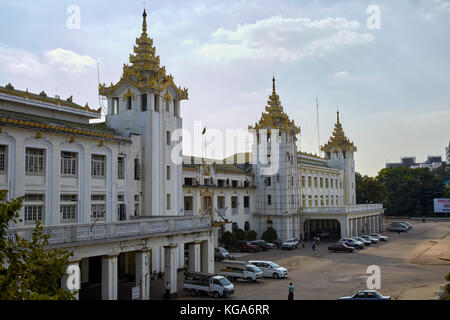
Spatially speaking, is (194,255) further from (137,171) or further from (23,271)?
(23,271)

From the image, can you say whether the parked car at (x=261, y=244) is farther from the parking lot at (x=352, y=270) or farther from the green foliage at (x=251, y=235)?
the green foliage at (x=251, y=235)

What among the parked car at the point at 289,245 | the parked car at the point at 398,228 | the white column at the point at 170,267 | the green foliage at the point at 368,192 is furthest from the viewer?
the green foliage at the point at 368,192

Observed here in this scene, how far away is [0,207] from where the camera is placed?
1235 cm

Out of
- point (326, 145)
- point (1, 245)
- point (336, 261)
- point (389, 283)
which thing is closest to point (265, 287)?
point (389, 283)

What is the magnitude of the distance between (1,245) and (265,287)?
24.8 metres

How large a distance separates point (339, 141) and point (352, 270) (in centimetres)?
5114

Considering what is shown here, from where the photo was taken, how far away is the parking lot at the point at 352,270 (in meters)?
32.3

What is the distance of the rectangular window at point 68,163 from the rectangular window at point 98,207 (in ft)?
9.06

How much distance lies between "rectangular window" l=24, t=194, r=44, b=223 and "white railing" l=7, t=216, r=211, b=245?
6718 mm

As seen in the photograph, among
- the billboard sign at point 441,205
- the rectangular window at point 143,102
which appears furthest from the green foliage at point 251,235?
the billboard sign at point 441,205

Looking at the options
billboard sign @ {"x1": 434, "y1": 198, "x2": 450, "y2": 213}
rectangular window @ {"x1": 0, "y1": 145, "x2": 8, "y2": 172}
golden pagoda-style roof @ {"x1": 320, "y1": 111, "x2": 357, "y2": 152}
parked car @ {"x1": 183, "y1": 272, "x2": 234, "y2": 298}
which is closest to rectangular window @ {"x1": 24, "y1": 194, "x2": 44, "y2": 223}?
rectangular window @ {"x1": 0, "y1": 145, "x2": 8, "y2": 172}

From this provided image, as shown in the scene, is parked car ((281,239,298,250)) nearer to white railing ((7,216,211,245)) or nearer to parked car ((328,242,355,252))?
parked car ((328,242,355,252))

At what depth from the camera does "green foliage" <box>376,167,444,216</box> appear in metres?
125
